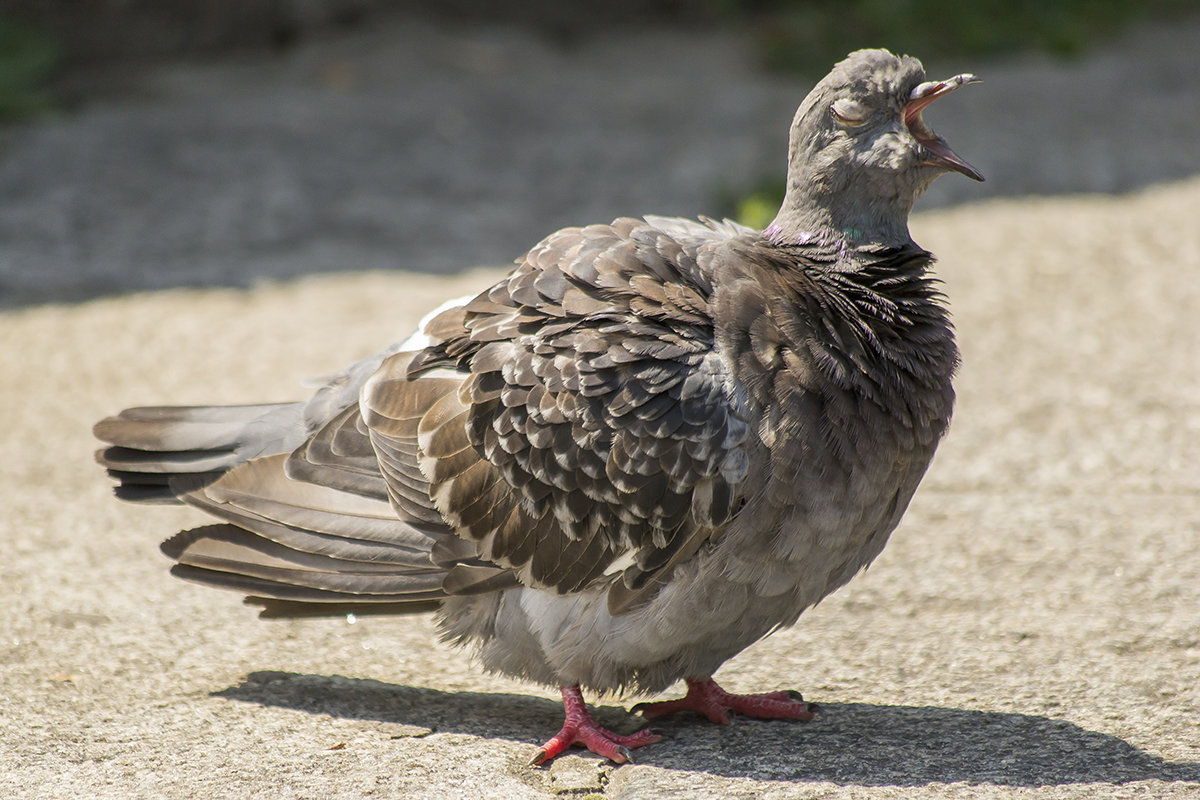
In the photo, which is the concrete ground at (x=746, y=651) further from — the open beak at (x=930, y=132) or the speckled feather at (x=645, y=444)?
the open beak at (x=930, y=132)

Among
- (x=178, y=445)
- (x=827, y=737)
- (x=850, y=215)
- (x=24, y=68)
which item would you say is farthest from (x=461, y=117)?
(x=827, y=737)

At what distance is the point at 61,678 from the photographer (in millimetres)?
3953

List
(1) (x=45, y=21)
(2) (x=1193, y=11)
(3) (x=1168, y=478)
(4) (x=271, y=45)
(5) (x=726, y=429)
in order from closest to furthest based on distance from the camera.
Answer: (5) (x=726, y=429) < (3) (x=1168, y=478) < (1) (x=45, y=21) < (4) (x=271, y=45) < (2) (x=1193, y=11)

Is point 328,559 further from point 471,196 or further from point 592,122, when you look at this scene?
point 592,122

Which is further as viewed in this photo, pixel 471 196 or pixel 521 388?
pixel 471 196

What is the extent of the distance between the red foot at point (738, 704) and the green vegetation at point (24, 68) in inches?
261

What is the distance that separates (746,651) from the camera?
440cm

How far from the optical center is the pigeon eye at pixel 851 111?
3.61 metres

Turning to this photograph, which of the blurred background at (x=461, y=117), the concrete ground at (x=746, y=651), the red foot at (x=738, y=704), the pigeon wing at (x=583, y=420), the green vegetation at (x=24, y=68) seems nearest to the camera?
the pigeon wing at (x=583, y=420)

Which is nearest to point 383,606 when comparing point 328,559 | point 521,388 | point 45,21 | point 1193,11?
point 328,559

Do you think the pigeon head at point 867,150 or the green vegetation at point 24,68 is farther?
the green vegetation at point 24,68

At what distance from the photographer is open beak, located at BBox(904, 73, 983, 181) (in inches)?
140

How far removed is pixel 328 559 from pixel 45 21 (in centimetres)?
684

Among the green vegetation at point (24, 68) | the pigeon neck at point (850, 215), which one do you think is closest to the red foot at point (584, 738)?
the pigeon neck at point (850, 215)
